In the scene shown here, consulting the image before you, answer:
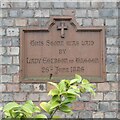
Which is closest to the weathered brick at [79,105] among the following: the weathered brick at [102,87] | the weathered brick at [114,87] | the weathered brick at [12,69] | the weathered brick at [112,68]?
the weathered brick at [102,87]

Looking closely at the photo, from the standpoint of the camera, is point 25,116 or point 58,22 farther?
point 58,22

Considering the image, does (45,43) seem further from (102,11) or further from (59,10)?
(102,11)

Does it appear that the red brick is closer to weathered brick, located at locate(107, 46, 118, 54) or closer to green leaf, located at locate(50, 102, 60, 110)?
weathered brick, located at locate(107, 46, 118, 54)

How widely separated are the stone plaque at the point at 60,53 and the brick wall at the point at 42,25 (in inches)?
3.3

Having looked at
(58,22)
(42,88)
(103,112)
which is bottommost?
(103,112)

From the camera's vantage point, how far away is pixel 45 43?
4.20 meters

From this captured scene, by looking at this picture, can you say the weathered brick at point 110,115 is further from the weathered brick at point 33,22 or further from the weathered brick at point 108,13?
the weathered brick at point 33,22

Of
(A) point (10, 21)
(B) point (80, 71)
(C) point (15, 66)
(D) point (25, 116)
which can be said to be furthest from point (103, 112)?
(D) point (25, 116)

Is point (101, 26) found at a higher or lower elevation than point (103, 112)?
higher

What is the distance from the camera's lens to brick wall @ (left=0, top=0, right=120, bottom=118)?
4.17 metres

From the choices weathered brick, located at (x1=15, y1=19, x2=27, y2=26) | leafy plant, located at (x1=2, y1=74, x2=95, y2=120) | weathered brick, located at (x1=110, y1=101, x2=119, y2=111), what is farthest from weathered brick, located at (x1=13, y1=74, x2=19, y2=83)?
leafy plant, located at (x1=2, y1=74, x2=95, y2=120)

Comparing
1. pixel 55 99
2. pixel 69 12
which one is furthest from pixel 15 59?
pixel 55 99

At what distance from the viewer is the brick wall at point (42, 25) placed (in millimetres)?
4172

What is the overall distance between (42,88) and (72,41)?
721 millimetres
